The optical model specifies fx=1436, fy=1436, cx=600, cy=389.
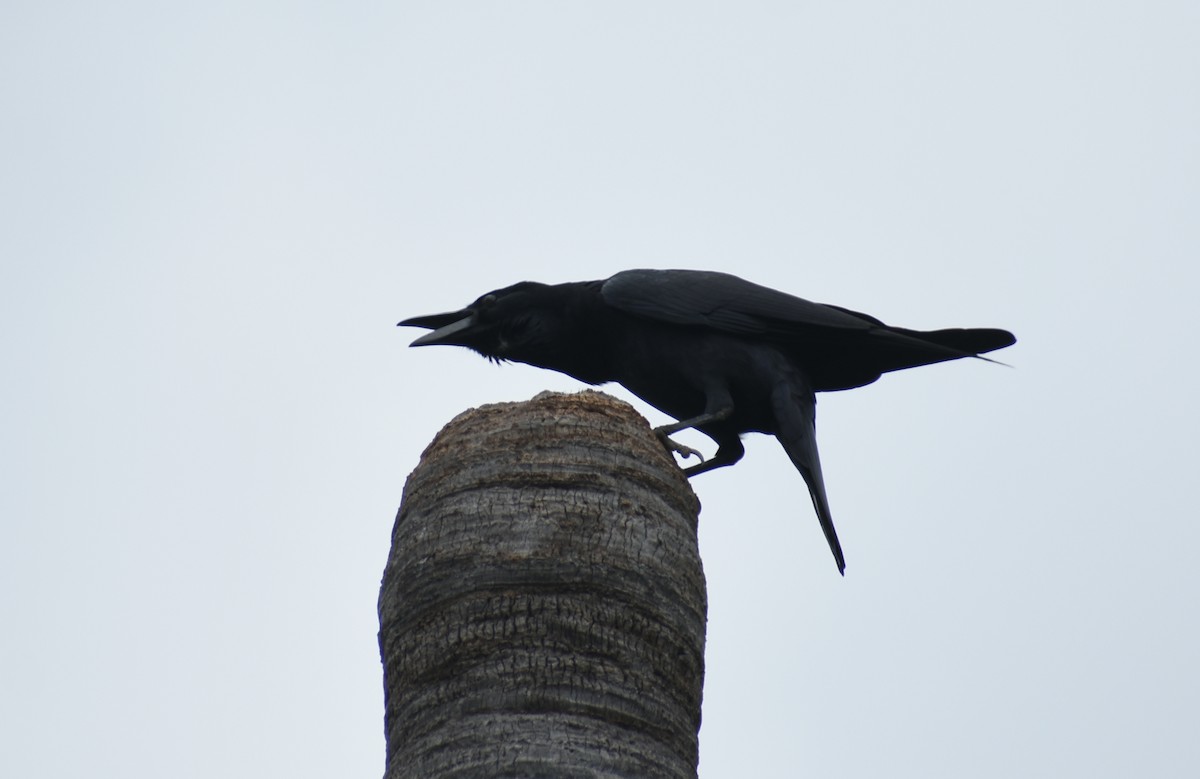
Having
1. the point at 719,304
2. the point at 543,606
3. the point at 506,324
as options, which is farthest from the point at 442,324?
the point at 543,606

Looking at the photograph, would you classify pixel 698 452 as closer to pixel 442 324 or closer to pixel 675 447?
pixel 675 447

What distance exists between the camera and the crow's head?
7.74 metres

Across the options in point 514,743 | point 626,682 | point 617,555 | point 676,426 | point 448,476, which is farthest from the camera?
point 676,426

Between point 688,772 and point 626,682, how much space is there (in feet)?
1.15

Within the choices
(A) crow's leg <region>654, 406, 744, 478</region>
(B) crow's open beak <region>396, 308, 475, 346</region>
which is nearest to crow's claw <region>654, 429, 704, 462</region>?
(A) crow's leg <region>654, 406, 744, 478</region>

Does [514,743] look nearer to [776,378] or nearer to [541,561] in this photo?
[541,561]

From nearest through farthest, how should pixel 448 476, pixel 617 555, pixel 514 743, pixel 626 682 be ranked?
pixel 514 743 → pixel 626 682 → pixel 617 555 → pixel 448 476

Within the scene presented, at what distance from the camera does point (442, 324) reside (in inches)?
320

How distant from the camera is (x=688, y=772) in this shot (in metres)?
4.46

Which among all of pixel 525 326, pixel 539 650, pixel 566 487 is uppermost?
pixel 525 326

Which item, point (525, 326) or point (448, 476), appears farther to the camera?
point (525, 326)

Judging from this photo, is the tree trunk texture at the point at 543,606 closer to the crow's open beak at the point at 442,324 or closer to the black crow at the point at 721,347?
the black crow at the point at 721,347

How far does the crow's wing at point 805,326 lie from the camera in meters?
7.19

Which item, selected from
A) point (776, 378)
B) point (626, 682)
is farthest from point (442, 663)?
point (776, 378)
